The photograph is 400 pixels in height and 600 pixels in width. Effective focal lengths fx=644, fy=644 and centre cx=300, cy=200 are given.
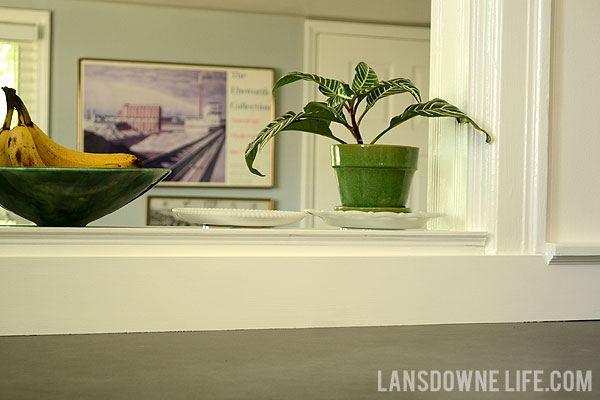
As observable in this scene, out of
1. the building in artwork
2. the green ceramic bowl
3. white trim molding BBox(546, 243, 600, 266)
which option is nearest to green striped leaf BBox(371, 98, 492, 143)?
white trim molding BBox(546, 243, 600, 266)

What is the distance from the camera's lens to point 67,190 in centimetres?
95

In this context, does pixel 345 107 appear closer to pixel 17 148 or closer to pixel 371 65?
pixel 17 148

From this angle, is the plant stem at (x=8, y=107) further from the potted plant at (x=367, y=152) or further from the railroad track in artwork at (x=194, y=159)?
the railroad track in artwork at (x=194, y=159)

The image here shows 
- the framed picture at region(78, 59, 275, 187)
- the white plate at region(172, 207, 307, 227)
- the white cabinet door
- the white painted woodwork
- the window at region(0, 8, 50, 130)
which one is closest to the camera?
the white painted woodwork

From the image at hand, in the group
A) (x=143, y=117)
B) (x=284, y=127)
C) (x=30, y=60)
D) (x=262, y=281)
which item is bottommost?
(x=262, y=281)

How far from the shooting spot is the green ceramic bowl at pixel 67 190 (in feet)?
3.10

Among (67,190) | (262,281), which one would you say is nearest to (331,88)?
(262,281)

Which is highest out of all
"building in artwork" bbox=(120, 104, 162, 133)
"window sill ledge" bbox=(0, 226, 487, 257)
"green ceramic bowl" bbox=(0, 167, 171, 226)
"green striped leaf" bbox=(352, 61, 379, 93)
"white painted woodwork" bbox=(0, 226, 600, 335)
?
"building in artwork" bbox=(120, 104, 162, 133)

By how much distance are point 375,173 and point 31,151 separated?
561 millimetres

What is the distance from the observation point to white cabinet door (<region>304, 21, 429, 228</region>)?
3771 mm

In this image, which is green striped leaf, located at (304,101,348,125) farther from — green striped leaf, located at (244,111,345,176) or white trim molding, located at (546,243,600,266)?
white trim molding, located at (546,243,600,266)

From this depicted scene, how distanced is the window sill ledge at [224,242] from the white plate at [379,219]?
0.02 meters

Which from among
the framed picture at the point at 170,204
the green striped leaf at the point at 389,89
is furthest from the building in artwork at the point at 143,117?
the green striped leaf at the point at 389,89

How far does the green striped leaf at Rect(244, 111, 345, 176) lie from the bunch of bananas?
19 cm
